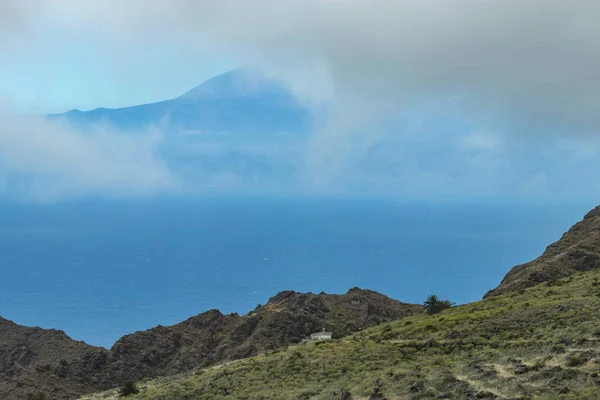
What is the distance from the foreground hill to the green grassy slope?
15676 millimetres

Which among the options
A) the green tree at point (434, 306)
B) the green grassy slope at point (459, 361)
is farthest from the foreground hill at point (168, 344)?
the green grassy slope at point (459, 361)

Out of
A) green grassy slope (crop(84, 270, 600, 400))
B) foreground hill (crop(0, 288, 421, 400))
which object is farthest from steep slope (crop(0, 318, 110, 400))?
green grassy slope (crop(84, 270, 600, 400))

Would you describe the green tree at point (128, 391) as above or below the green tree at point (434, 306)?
below

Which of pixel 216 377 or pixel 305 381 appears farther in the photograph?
pixel 216 377

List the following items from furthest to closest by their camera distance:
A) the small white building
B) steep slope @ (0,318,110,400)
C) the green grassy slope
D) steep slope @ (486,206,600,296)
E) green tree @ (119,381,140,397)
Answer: the small white building < steep slope @ (486,206,600,296) < steep slope @ (0,318,110,400) < green tree @ (119,381,140,397) < the green grassy slope

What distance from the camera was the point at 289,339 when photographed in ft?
232

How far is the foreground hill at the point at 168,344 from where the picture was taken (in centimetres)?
6731

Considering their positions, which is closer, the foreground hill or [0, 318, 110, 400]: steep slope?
[0, 318, 110, 400]: steep slope

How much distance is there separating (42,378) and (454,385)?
5130 centimetres

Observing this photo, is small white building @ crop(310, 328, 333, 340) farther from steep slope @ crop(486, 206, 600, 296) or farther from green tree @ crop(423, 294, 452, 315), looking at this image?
steep slope @ crop(486, 206, 600, 296)

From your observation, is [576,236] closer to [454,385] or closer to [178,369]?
[178,369]

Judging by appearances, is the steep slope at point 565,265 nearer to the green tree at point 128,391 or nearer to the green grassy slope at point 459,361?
the green grassy slope at point 459,361

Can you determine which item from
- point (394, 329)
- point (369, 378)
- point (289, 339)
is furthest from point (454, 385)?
point (289, 339)

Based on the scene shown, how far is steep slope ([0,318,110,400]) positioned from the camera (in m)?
62.0
